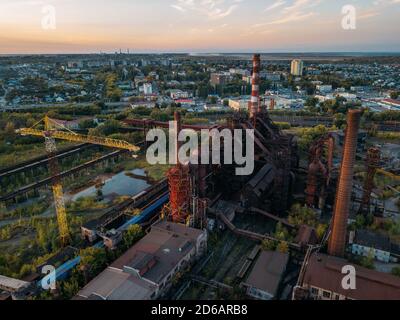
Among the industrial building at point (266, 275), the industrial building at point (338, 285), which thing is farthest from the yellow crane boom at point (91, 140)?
the industrial building at point (338, 285)

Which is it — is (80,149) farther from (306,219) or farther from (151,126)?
(306,219)

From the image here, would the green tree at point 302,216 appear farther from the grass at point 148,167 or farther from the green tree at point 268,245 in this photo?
the grass at point 148,167

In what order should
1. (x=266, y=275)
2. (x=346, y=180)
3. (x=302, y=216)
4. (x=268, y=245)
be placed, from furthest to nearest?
1. (x=302, y=216)
2. (x=268, y=245)
3. (x=346, y=180)
4. (x=266, y=275)

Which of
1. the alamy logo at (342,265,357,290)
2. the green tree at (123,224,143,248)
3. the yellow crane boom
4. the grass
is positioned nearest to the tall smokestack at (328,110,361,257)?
the alamy logo at (342,265,357,290)

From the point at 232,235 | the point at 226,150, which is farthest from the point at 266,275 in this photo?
the point at 226,150

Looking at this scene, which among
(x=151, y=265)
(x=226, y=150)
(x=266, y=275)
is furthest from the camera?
(x=226, y=150)

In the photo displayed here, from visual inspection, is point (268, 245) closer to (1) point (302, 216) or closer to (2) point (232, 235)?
(2) point (232, 235)
